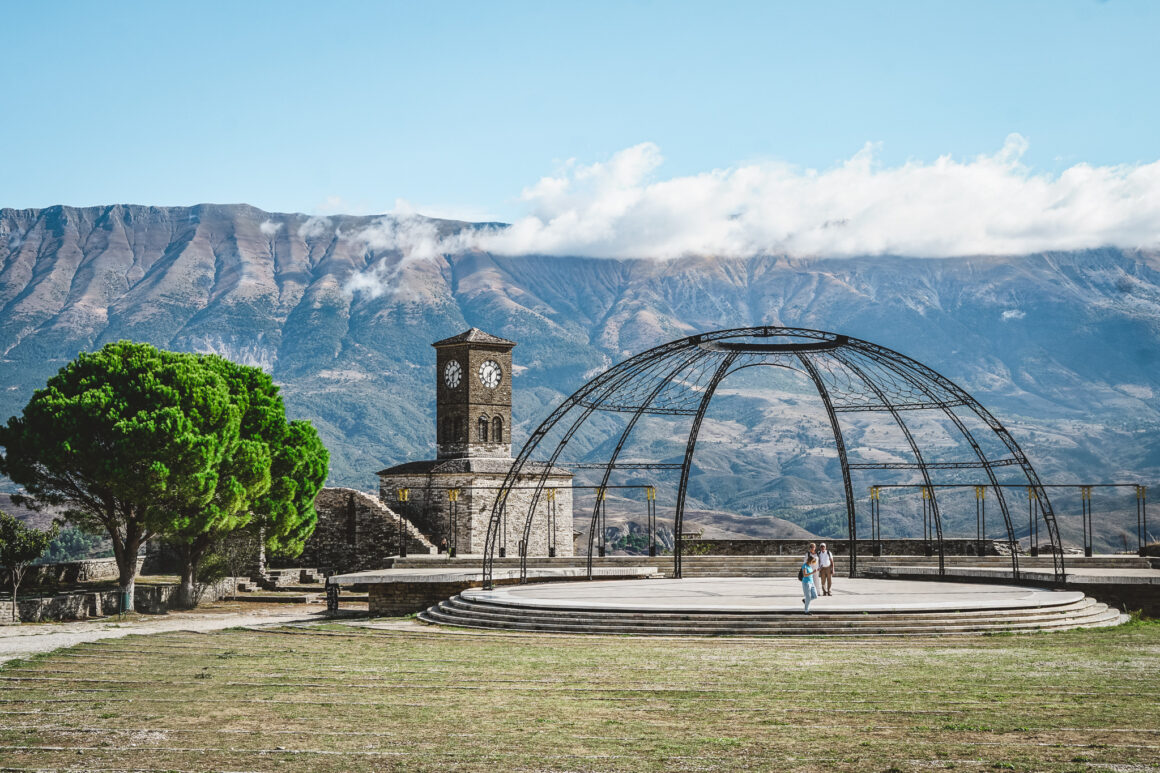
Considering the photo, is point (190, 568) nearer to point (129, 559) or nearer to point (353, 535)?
point (129, 559)

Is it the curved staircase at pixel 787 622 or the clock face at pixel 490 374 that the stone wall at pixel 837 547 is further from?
the curved staircase at pixel 787 622

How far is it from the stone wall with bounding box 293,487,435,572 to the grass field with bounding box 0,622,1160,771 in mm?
31271

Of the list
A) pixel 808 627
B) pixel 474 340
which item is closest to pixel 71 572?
pixel 474 340

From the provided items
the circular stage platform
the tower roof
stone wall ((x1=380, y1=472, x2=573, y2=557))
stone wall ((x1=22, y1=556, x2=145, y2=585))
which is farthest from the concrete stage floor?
the tower roof

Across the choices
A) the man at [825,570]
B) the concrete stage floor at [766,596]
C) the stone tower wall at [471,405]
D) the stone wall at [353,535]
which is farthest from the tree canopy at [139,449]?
the stone tower wall at [471,405]

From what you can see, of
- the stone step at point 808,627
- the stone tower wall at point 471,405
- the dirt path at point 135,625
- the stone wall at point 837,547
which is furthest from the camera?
the stone tower wall at point 471,405

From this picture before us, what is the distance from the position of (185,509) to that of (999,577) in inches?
900

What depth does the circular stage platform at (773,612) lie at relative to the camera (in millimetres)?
24250

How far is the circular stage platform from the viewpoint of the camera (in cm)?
2425

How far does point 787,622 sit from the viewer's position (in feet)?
79.8

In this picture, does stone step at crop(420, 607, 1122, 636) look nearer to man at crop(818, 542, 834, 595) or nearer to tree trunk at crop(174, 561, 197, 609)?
man at crop(818, 542, 834, 595)

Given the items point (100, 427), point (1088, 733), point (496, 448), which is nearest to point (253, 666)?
point (1088, 733)

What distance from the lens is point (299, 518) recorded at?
43469 millimetres

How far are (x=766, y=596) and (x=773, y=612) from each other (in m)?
4.50
